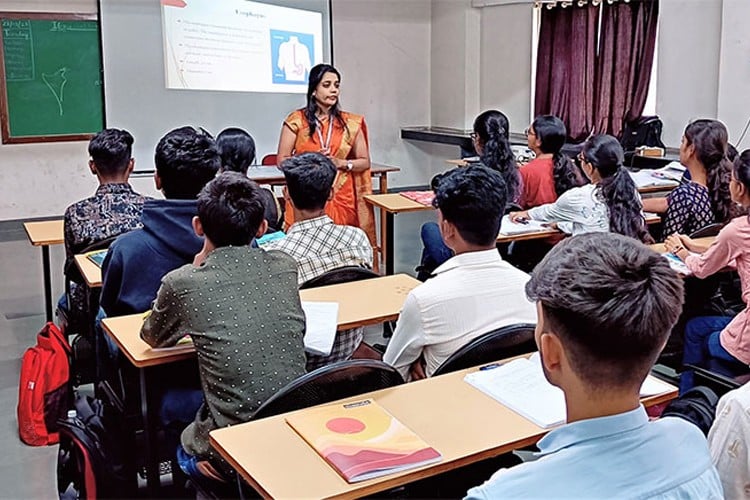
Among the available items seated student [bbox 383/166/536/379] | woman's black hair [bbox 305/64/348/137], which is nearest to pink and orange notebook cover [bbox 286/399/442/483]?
seated student [bbox 383/166/536/379]

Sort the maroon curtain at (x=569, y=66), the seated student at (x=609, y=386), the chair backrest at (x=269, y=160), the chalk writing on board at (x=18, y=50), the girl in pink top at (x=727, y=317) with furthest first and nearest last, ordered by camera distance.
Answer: the maroon curtain at (x=569, y=66), the chair backrest at (x=269, y=160), the chalk writing on board at (x=18, y=50), the girl in pink top at (x=727, y=317), the seated student at (x=609, y=386)

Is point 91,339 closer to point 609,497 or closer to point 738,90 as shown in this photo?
point 609,497

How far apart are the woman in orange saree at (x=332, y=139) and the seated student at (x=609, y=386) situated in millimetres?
3661

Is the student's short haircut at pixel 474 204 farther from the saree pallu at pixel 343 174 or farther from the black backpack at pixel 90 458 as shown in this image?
the saree pallu at pixel 343 174

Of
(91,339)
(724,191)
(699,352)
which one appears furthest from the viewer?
(724,191)

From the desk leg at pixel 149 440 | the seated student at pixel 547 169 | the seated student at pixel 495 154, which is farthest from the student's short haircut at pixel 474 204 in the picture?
the seated student at pixel 547 169

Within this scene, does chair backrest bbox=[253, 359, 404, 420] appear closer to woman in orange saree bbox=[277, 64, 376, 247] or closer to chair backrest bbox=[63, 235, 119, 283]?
chair backrest bbox=[63, 235, 119, 283]

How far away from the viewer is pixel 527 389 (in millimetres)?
1813

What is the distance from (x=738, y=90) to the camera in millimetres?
5629

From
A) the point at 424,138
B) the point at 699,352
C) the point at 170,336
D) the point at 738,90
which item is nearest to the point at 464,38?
the point at 424,138

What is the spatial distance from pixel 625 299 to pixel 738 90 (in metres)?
5.27

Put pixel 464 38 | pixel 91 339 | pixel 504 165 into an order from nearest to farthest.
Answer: pixel 91 339 → pixel 504 165 → pixel 464 38

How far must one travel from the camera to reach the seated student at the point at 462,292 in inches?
81.4

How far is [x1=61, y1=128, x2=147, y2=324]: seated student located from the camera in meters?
3.24
